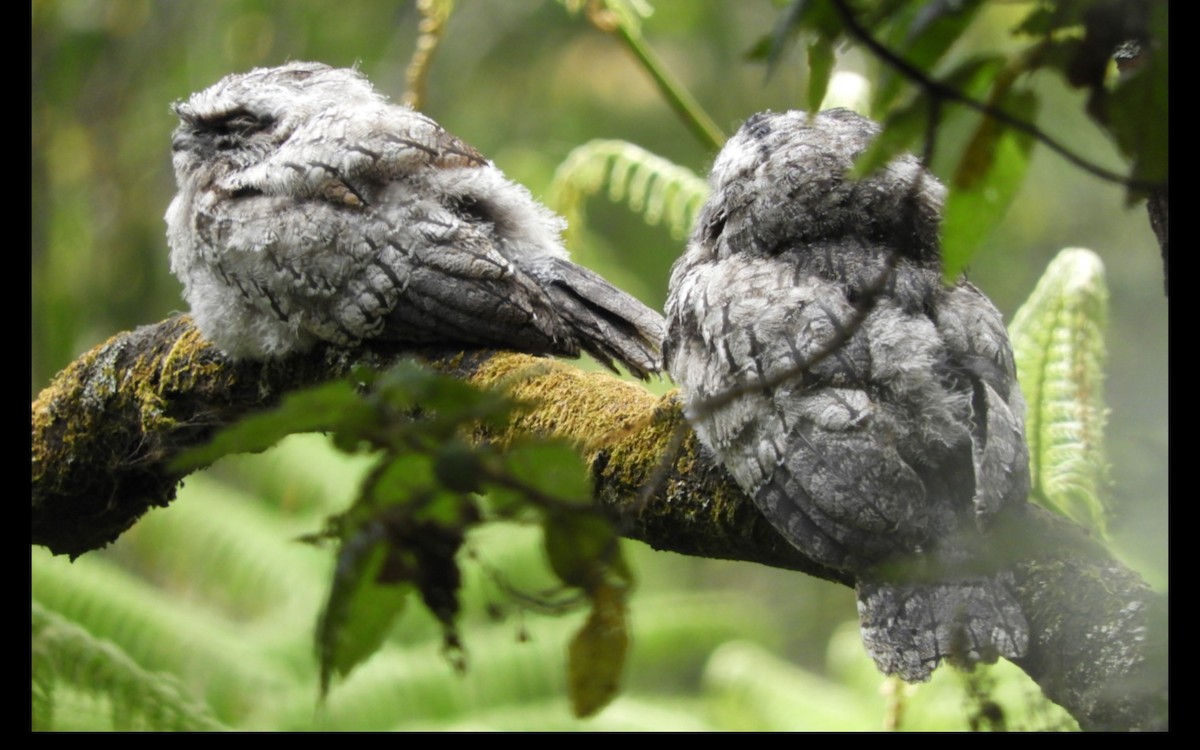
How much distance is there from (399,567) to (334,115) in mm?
2372

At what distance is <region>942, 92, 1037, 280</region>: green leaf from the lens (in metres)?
0.84

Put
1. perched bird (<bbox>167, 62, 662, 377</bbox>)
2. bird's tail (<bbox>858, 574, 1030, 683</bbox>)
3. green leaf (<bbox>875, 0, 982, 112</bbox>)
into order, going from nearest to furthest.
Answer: green leaf (<bbox>875, 0, 982, 112</bbox>) < bird's tail (<bbox>858, 574, 1030, 683</bbox>) < perched bird (<bbox>167, 62, 662, 377</bbox>)

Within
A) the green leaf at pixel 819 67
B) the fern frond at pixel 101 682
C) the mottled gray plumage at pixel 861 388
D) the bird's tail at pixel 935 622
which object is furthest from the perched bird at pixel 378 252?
the green leaf at pixel 819 67

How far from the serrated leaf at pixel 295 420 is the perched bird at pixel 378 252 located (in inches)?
67.9

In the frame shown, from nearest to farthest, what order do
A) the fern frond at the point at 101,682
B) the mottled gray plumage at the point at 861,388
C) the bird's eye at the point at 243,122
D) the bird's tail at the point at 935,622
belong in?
the bird's tail at the point at 935,622 < the mottled gray plumage at the point at 861,388 < the bird's eye at the point at 243,122 < the fern frond at the point at 101,682

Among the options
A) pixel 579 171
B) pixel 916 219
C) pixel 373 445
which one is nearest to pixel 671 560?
pixel 579 171

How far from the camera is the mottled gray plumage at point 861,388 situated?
166 centimetres

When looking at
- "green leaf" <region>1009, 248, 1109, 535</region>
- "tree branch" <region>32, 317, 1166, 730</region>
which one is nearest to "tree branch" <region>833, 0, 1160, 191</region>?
"tree branch" <region>32, 317, 1166, 730</region>

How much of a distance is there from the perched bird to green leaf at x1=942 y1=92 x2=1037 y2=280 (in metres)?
1.73

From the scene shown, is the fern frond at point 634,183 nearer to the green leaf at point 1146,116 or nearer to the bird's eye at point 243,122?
the bird's eye at point 243,122

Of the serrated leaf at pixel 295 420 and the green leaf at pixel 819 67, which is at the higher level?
the green leaf at pixel 819 67

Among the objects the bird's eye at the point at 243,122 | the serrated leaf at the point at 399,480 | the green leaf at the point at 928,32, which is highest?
the bird's eye at the point at 243,122

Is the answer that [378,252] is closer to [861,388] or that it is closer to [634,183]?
[634,183]

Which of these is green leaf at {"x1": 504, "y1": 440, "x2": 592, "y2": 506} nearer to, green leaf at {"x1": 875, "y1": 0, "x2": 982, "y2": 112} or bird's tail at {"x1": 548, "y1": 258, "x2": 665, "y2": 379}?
green leaf at {"x1": 875, "y1": 0, "x2": 982, "y2": 112}
